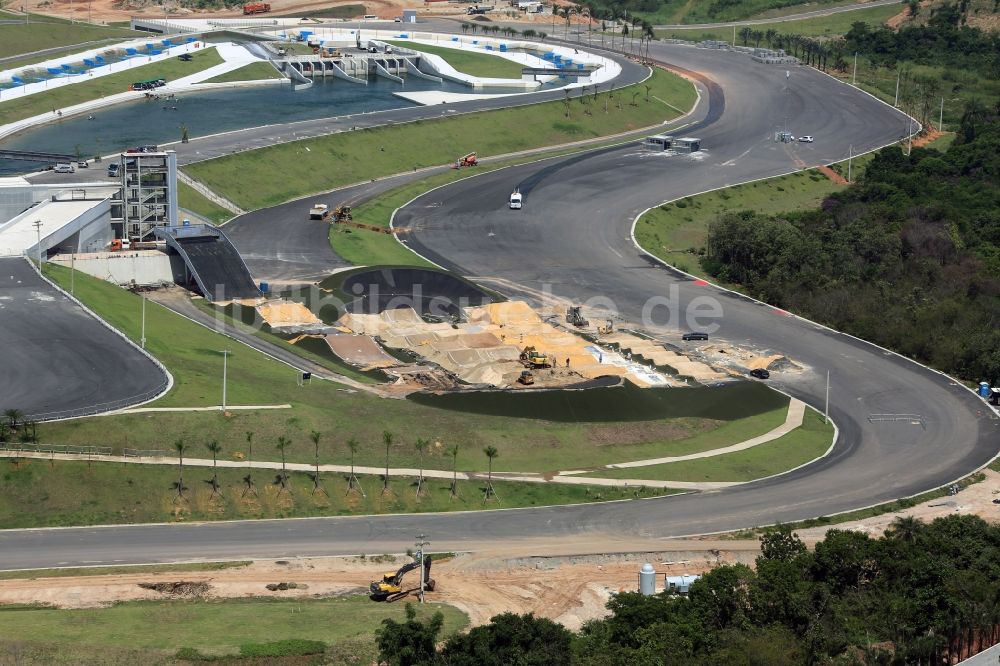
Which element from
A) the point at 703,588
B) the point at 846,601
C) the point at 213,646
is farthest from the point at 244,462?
the point at 846,601

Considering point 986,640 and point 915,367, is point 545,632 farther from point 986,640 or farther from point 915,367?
point 915,367

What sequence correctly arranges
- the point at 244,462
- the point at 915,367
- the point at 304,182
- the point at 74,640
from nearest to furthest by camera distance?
the point at 74,640 < the point at 244,462 < the point at 915,367 < the point at 304,182

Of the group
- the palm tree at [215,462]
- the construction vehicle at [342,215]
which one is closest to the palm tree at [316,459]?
the palm tree at [215,462]

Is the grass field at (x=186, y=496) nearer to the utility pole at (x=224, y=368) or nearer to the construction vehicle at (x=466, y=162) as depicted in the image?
the utility pole at (x=224, y=368)

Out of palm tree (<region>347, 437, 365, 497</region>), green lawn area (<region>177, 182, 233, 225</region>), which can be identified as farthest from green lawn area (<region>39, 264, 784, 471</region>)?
green lawn area (<region>177, 182, 233, 225</region>)

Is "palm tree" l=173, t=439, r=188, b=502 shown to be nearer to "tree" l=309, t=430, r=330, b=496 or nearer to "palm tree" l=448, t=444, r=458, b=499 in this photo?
"tree" l=309, t=430, r=330, b=496

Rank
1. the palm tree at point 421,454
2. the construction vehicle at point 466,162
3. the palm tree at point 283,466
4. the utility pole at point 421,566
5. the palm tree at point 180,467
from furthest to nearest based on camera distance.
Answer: the construction vehicle at point 466,162
the palm tree at point 421,454
the palm tree at point 283,466
the palm tree at point 180,467
the utility pole at point 421,566
